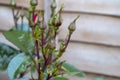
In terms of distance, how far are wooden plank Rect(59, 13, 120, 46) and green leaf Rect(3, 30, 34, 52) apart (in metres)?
0.49

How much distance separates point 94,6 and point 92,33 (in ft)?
0.41

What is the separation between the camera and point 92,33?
4.41 ft

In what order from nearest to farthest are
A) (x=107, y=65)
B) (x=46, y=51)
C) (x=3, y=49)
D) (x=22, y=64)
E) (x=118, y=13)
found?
(x=46, y=51) → (x=22, y=64) → (x=3, y=49) → (x=118, y=13) → (x=107, y=65)

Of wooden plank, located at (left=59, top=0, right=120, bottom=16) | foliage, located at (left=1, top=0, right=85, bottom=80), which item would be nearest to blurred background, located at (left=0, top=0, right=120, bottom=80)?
wooden plank, located at (left=59, top=0, right=120, bottom=16)

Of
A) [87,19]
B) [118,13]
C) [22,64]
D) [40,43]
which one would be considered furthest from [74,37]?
[40,43]

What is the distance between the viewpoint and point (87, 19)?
1.33 metres

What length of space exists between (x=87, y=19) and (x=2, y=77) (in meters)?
0.49

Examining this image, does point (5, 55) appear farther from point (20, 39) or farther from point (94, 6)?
point (94, 6)

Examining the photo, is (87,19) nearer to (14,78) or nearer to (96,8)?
(96,8)

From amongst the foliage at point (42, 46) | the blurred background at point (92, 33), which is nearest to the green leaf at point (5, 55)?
the foliage at point (42, 46)

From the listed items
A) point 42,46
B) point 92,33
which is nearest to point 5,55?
point 42,46

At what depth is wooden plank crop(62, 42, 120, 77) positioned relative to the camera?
4.50ft

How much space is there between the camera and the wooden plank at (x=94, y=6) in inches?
50.3

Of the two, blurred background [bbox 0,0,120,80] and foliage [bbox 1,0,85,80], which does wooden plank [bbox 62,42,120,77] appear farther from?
foliage [bbox 1,0,85,80]
